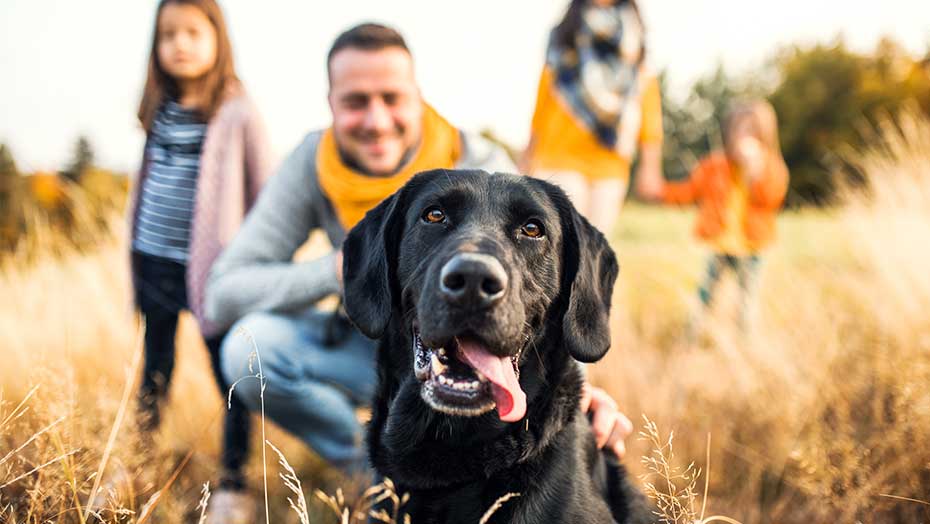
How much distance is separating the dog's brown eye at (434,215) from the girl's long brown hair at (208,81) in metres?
1.78

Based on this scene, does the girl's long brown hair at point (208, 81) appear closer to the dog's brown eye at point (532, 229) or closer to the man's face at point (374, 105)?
the man's face at point (374, 105)

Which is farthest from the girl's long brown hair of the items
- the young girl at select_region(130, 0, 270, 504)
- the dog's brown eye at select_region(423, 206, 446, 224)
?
the dog's brown eye at select_region(423, 206, 446, 224)

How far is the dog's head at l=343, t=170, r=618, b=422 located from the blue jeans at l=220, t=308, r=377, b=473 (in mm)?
871

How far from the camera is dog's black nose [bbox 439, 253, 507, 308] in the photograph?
4.85 ft

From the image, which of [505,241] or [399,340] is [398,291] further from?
[505,241]

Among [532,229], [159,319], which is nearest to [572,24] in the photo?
[532,229]

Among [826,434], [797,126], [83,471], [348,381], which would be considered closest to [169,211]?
[348,381]

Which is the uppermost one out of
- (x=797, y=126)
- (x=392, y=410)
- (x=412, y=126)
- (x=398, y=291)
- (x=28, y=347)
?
(x=797, y=126)

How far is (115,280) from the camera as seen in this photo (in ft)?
14.7

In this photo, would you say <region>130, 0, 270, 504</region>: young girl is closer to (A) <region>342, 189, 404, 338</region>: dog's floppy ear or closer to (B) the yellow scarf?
A: (B) the yellow scarf

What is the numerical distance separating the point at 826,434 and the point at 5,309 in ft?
16.7

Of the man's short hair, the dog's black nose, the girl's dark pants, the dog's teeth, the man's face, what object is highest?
the man's short hair

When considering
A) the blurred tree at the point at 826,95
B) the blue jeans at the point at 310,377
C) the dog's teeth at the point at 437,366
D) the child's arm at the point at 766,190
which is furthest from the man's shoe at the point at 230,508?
the blurred tree at the point at 826,95

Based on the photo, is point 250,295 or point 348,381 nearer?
point 250,295
